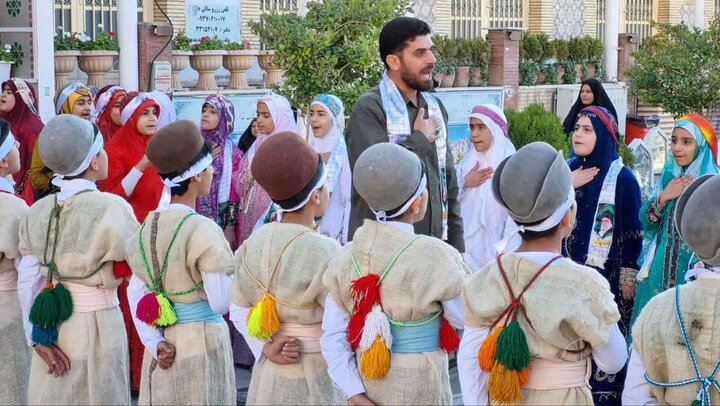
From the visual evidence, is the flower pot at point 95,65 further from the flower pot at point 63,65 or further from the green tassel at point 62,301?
the green tassel at point 62,301

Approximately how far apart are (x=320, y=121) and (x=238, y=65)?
6783 mm

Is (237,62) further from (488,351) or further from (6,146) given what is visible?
(488,351)

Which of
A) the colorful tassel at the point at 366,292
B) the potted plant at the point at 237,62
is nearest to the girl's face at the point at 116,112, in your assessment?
the colorful tassel at the point at 366,292

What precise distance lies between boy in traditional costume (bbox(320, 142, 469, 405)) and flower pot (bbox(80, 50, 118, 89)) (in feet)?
28.9

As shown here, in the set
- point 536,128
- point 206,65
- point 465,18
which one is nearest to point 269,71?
point 206,65

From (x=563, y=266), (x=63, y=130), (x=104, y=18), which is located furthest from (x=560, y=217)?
(x=104, y=18)

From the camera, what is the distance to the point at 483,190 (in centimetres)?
721

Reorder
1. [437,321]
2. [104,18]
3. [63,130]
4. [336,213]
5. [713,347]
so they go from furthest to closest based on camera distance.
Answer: [104,18]
[336,213]
[63,130]
[437,321]
[713,347]

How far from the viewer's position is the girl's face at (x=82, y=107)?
7926 mm

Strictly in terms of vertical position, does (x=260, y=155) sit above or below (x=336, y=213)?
above

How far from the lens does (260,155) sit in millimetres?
4172

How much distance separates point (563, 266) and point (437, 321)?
0.58m

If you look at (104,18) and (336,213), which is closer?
(336,213)

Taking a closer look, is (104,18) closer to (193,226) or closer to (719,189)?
(193,226)
